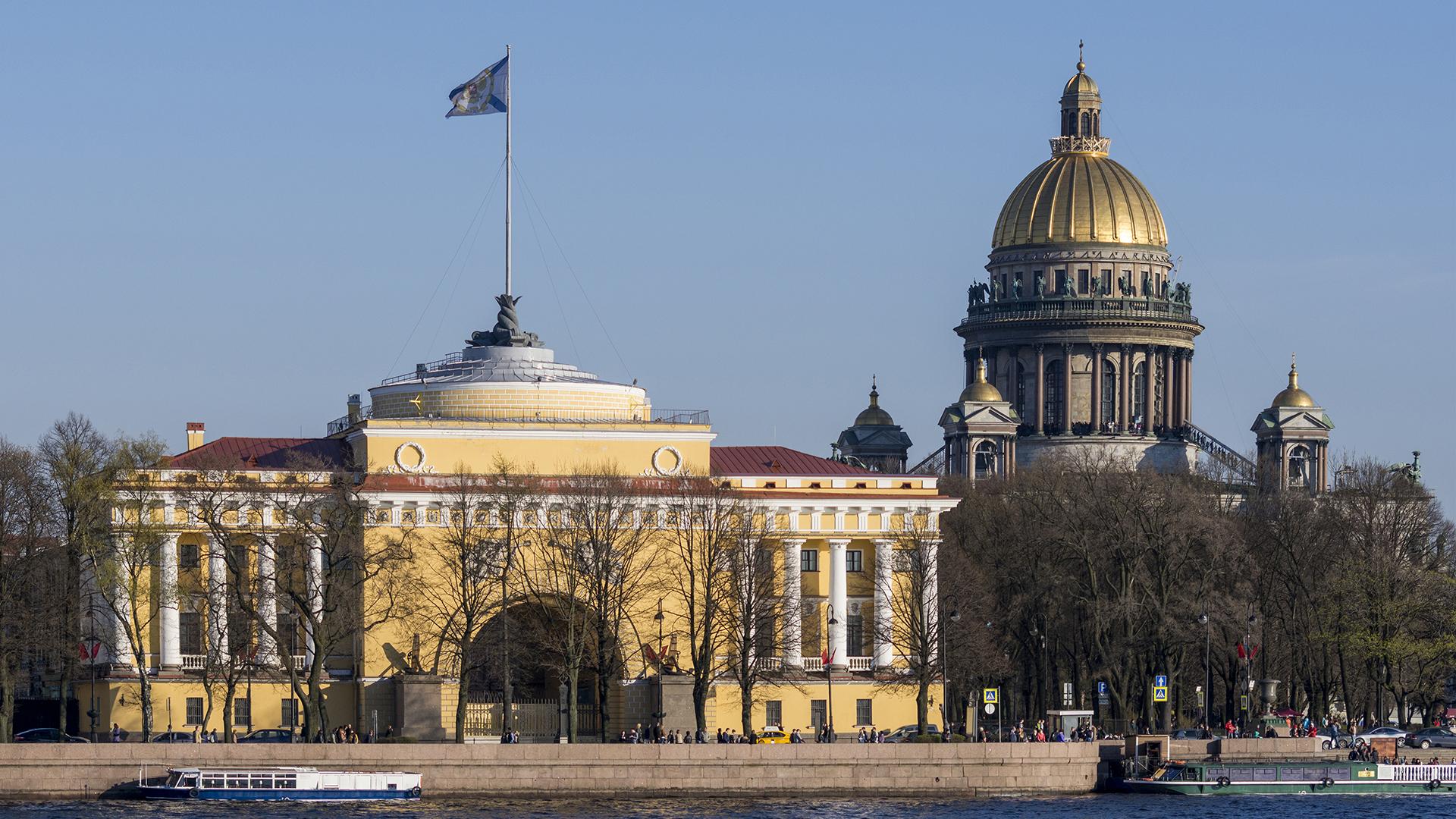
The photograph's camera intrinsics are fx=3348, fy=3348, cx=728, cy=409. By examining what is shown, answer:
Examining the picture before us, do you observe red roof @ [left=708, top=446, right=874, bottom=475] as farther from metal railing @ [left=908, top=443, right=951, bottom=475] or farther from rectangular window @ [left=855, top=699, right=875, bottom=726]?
metal railing @ [left=908, top=443, right=951, bottom=475]

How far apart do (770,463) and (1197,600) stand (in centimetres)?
1370

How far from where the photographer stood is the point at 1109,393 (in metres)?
152

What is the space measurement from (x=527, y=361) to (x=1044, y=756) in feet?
70.6

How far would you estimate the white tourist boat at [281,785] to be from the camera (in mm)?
80062

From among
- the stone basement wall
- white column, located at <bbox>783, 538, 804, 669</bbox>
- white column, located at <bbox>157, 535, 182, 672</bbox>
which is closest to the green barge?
the stone basement wall

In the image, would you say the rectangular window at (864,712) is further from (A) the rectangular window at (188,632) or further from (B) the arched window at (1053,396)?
(B) the arched window at (1053,396)

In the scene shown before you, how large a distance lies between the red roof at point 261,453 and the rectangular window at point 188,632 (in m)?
4.18

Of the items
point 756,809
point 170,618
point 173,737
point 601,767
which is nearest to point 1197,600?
point 756,809

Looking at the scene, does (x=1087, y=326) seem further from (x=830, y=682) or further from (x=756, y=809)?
(x=756, y=809)

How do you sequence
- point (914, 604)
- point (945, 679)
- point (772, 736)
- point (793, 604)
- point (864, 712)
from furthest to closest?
point (864, 712) → point (914, 604) → point (793, 604) → point (945, 679) → point (772, 736)

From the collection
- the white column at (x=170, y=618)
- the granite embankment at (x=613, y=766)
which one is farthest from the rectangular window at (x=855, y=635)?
the white column at (x=170, y=618)

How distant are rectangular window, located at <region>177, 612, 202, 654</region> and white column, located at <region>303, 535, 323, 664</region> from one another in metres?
2.99

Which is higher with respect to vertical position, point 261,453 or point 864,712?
point 261,453

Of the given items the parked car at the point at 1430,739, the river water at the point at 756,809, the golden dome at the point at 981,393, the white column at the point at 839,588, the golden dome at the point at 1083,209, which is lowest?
the river water at the point at 756,809
